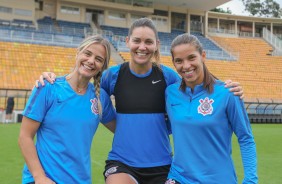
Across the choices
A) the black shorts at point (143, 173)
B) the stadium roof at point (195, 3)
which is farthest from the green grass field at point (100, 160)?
the stadium roof at point (195, 3)

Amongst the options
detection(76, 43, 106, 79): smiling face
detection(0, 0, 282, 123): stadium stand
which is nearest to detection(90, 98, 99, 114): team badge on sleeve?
detection(76, 43, 106, 79): smiling face

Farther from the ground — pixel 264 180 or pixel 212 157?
pixel 212 157

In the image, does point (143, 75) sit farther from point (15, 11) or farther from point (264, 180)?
point (15, 11)

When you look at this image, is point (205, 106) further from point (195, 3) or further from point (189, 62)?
point (195, 3)

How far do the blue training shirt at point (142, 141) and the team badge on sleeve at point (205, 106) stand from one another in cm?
58

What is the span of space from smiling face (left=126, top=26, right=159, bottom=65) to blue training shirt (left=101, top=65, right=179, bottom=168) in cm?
47

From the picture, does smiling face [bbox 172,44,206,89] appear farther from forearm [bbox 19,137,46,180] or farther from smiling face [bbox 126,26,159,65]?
forearm [bbox 19,137,46,180]

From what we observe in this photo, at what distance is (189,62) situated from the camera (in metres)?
2.43

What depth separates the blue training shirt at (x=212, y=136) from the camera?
2.31 meters

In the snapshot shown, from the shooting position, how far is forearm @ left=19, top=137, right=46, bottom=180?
7.20 ft

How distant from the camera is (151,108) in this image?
9.50 ft

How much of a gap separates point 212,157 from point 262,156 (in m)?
6.16

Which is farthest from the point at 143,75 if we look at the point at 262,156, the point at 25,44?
the point at 25,44

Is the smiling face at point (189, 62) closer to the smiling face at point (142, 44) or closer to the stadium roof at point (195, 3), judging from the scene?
the smiling face at point (142, 44)
